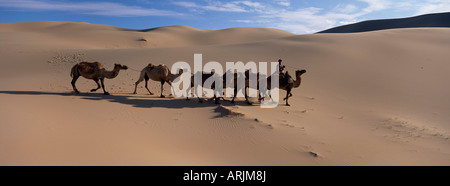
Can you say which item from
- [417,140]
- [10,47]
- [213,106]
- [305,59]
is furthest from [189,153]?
[10,47]

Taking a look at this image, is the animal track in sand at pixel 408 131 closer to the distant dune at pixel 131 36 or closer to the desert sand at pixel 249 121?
the desert sand at pixel 249 121

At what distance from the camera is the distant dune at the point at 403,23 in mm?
79812

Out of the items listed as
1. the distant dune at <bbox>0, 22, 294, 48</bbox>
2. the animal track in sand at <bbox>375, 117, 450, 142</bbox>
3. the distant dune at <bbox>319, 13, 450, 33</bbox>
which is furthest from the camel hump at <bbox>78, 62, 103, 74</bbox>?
the distant dune at <bbox>319, 13, 450, 33</bbox>

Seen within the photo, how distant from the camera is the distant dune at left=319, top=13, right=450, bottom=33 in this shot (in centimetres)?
7981

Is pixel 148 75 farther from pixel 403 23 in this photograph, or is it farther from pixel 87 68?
pixel 403 23

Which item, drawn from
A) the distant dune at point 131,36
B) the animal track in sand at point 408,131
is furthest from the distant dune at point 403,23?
the animal track in sand at point 408,131

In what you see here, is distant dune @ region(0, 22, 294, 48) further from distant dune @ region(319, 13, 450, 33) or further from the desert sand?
distant dune @ region(319, 13, 450, 33)

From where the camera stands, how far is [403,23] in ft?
285

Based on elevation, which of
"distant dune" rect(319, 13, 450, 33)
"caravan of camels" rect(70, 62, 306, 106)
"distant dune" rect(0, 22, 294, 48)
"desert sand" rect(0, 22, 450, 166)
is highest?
"distant dune" rect(319, 13, 450, 33)

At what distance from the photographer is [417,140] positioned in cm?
642

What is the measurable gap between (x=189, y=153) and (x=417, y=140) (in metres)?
6.11

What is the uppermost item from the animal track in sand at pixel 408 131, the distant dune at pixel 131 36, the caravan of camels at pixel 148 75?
the distant dune at pixel 131 36

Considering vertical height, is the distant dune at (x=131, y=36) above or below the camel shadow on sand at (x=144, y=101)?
above
